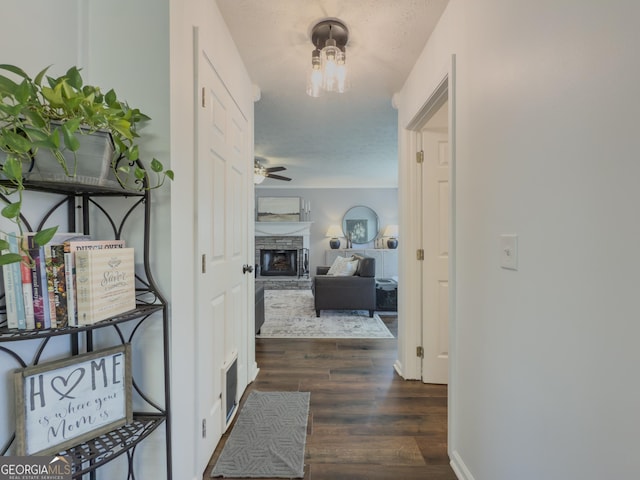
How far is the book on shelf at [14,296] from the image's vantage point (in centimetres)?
85

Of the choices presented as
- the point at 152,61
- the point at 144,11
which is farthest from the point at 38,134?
the point at 144,11

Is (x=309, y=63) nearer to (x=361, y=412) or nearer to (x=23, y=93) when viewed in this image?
(x=23, y=93)

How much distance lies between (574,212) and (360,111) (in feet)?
8.51

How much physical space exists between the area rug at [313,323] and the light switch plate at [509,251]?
2.64m

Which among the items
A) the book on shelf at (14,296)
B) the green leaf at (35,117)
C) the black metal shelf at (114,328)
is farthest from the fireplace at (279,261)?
the green leaf at (35,117)

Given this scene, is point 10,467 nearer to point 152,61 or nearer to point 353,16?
point 152,61

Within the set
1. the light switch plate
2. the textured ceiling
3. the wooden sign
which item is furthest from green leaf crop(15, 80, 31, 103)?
the light switch plate

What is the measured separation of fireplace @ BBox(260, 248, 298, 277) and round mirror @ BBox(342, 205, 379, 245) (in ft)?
4.55

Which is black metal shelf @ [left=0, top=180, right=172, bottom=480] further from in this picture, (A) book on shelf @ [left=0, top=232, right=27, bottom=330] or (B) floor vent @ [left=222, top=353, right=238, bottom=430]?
(B) floor vent @ [left=222, top=353, right=238, bottom=430]

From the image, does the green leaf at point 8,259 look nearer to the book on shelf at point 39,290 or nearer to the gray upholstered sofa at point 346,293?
the book on shelf at point 39,290

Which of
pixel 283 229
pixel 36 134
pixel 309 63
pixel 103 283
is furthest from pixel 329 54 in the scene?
pixel 283 229

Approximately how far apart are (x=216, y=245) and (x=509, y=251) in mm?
1387

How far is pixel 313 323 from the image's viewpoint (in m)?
4.09

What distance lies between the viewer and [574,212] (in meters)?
0.82
